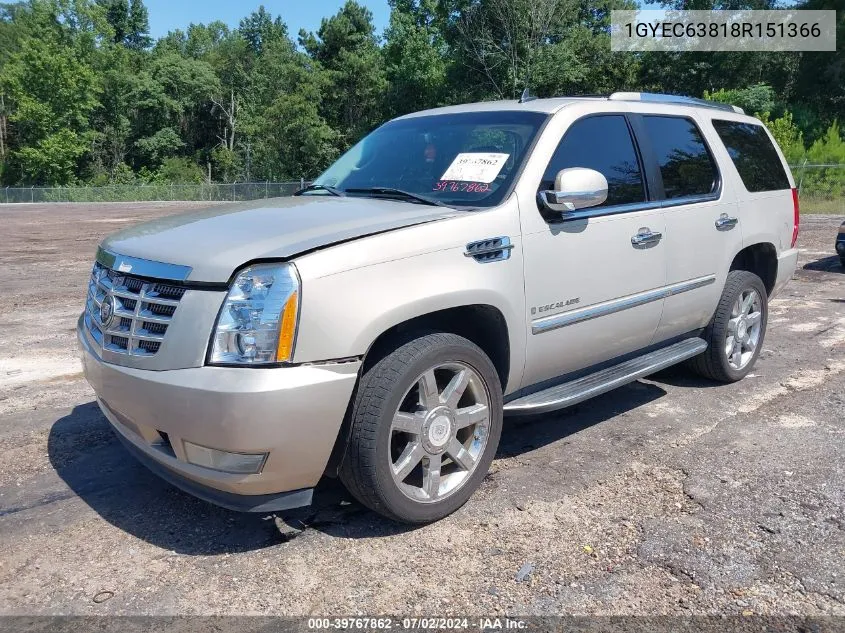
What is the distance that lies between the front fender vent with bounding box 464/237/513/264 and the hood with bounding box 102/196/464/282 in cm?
20

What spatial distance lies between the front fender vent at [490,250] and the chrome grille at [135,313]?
128 cm

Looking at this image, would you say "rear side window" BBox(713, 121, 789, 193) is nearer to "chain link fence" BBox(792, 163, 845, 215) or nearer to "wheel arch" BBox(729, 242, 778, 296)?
"wheel arch" BBox(729, 242, 778, 296)

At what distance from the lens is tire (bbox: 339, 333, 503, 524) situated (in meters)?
2.98

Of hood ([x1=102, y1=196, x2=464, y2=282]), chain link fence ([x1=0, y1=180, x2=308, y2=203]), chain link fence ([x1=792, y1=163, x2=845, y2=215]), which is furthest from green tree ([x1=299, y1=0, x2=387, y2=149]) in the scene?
hood ([x1=102, y1=196, x2=464, y2=282])

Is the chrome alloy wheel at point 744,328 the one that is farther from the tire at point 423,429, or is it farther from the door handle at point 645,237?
the tire at point 423,429

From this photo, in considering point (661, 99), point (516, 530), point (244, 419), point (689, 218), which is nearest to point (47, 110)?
point (661, 99)

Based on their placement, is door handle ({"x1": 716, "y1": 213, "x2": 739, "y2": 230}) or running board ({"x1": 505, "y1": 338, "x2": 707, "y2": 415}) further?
door handle ({"x1": 716, "y1": 213, "x2": 739, "y2": 230})

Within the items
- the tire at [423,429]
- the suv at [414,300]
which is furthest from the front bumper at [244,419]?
the tire at [423,429]

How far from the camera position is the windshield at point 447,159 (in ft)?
12.2

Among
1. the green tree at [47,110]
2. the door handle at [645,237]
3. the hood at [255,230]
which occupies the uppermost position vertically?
the green tree at [47,110]

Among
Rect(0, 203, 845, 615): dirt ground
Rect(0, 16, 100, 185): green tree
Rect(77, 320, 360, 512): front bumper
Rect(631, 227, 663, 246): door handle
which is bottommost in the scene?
Rect(0, 203, 845, 615): dirt ground

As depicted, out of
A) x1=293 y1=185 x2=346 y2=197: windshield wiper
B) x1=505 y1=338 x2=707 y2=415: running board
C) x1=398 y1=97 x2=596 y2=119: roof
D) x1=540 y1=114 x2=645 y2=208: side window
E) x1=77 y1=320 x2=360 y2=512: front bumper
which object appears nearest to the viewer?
x1=77 y1=320 x2=360 y2=512: front bumper

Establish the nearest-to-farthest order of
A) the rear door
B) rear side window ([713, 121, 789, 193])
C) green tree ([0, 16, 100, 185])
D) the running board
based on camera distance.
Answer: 1. the running board
2. the rear door
3. rear side window ([713, 121, 789, 193])
4. green tree ([0, 16, 100, 185])

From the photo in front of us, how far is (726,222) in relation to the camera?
4898mm
